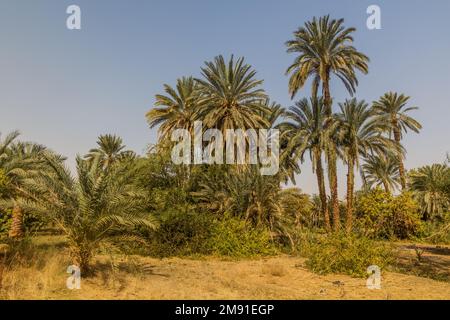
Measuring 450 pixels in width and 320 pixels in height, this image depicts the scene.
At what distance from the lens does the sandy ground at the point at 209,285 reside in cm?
812

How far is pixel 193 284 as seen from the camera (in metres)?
9.75

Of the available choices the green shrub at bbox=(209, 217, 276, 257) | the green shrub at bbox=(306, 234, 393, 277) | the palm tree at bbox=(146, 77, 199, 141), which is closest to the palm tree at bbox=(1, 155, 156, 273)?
the green shrub at bbox=(306, 234, 393, 277)

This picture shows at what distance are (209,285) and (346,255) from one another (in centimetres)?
585

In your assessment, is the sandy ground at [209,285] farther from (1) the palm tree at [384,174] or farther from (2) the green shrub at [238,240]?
(1) the palm tree at [384,174]

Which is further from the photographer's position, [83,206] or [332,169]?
[332,169]

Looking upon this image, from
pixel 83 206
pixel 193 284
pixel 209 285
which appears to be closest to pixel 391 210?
pixel 209 285

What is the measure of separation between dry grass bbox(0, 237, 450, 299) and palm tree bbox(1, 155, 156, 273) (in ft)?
2.67

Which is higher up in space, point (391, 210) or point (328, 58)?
point (328, 58)

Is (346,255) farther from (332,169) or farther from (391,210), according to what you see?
(391,210)

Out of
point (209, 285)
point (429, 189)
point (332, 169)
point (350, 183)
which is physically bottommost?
point (209, 285)

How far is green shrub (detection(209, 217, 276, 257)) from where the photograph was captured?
17234 mm

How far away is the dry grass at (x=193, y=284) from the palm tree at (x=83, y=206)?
814mm

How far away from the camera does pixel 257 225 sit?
18.7 metres
